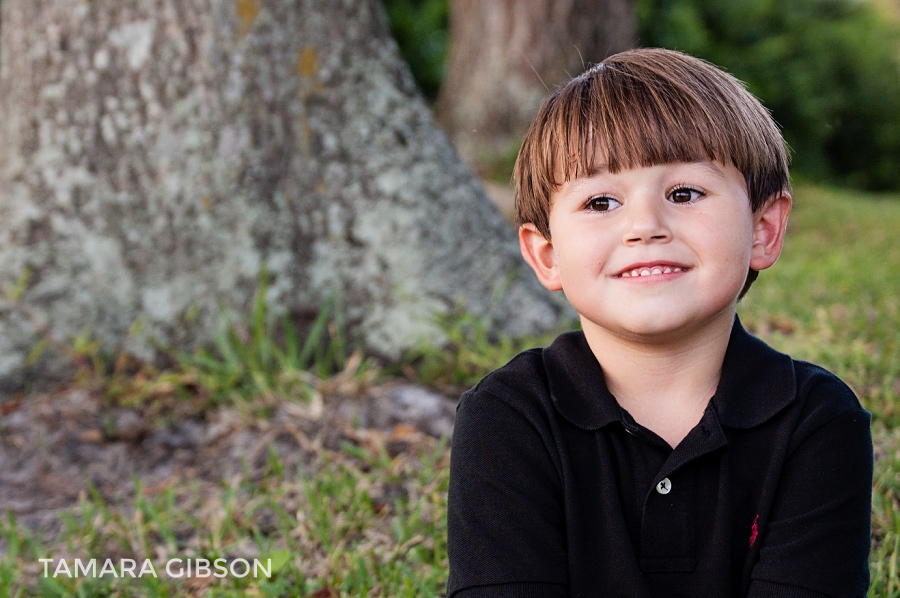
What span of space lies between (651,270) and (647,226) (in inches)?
3.1

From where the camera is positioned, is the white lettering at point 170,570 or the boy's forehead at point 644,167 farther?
the white lettering at point 170,570

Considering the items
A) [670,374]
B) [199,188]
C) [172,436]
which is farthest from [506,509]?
[199,188]

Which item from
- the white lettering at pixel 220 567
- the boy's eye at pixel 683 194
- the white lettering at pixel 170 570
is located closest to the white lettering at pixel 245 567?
the white lettering at pixel 220 567

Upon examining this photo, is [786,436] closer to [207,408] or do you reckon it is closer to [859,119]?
[207,408]

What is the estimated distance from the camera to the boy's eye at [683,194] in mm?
1528

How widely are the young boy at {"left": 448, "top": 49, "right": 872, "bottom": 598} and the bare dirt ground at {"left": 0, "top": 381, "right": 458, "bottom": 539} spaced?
1.22m

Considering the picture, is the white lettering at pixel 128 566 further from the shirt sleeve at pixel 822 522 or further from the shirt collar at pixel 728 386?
the shirt sleeve at pixel 822 522

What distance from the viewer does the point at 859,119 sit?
11.0 meters

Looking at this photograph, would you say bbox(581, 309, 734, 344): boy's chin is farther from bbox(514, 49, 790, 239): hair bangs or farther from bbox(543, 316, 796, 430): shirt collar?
bbox(514, 49, 790, 239): hair bangs

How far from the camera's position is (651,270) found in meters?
1.50

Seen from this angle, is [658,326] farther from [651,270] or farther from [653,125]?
[653,125]

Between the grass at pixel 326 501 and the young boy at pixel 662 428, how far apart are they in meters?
0.53

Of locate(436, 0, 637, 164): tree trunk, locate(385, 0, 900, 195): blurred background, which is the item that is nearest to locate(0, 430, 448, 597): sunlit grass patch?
locate(385, 0, 900, 195): blurred background

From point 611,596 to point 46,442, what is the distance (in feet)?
6.77
